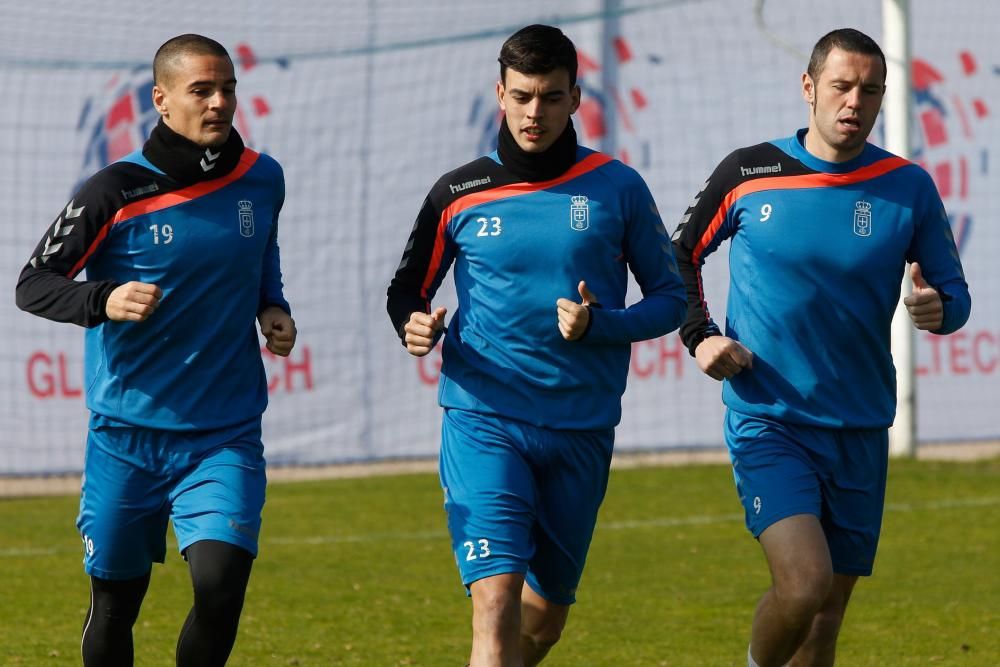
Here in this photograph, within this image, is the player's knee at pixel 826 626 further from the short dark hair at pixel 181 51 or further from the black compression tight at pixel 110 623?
the short dark hair at pixel 181 51

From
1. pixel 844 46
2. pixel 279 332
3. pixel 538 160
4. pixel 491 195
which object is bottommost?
pixel 279 332

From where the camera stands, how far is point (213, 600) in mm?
5266

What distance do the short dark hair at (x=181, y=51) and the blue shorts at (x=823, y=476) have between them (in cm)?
205

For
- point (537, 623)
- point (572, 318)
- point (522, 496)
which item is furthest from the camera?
point (537, 623)

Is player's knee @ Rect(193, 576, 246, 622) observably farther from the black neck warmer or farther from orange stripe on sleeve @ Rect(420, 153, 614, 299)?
the black neck warmer

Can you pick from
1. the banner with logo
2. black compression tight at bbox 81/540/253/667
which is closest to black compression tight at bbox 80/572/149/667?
black compression tight at bbox 81/540/253/667

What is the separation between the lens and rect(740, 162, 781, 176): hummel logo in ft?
19.3

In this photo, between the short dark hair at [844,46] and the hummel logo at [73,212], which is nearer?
the hummel logo at [73,212]

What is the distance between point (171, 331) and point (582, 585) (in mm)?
4019

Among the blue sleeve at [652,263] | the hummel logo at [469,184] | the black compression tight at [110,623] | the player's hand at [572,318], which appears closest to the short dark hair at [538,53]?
the hummel logo at [469,184]

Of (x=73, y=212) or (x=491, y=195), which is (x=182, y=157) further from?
(x=491, y=195)

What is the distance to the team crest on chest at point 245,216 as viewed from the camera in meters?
5.62

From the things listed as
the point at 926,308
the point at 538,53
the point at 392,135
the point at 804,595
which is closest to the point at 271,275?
the point at 538,53

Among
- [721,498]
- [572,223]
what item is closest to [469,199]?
[572,223]
